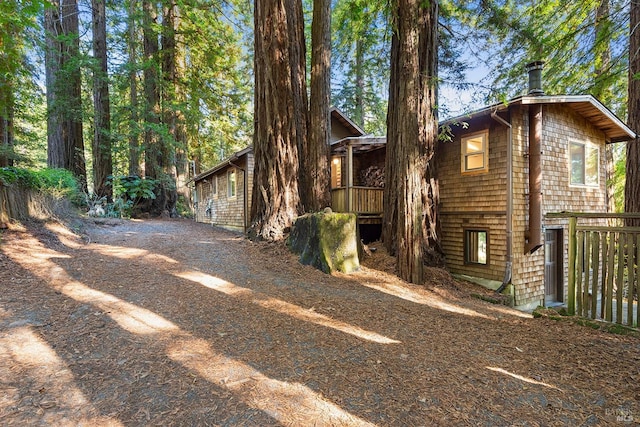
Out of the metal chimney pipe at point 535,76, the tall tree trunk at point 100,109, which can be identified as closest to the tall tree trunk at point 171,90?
the tall tree trunk at point 100,109

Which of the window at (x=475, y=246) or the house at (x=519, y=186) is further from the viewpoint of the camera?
the window at (x=475, y=246)

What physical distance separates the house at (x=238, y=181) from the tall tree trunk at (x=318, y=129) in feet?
5.68

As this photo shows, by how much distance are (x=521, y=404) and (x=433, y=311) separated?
2.42 metres

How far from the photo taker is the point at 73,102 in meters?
11.5

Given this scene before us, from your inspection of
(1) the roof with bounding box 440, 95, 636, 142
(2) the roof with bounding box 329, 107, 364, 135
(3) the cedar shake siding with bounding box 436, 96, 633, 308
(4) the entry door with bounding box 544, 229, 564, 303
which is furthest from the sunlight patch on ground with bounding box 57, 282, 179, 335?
(2) the roof with bounding box 329, 107, 364, 135

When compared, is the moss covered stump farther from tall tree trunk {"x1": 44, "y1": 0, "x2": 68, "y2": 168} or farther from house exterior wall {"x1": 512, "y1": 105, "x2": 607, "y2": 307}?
tall tree trunk {"x1": 44, "y1": 0, "x2": 68, "y2": 168}

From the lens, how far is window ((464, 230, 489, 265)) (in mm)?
9307

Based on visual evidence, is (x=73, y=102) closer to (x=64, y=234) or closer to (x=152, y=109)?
(x=152, y=109)

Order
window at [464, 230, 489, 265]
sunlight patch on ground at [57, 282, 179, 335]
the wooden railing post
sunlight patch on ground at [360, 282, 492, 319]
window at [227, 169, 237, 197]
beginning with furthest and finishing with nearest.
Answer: window at [227, 169, 237, 197] < window at [464, 230, 489, 265] < sunlight patch on ground at [360, 282, 492, 319] < the wooden railing post < sunlight patch on ground at [57, 282, 179, 335]

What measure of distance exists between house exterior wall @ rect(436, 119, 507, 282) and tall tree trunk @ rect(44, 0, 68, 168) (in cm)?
1322

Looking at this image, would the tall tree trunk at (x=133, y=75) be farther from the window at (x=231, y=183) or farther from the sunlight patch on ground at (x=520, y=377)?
the sunlight patch on ground at (x=520, y=377)

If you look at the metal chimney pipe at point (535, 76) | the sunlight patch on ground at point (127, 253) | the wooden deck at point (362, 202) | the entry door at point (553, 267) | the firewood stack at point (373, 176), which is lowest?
the entry door at point (553, 267)

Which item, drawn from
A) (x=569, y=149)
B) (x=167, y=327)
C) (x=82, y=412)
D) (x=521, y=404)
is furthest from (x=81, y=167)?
(x=569, y=149)

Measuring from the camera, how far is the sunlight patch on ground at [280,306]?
3.57 meters
